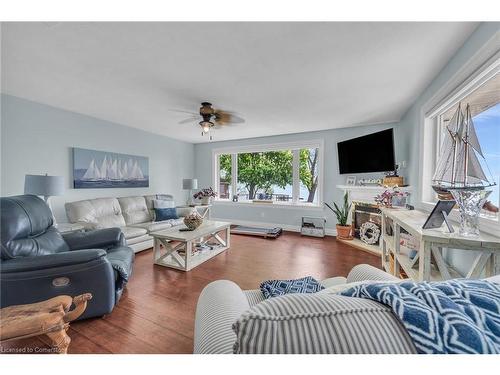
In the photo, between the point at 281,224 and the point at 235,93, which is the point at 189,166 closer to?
the point at 281,224

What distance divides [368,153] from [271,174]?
2219mm

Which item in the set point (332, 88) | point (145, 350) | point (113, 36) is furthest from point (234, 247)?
point (113, 36)

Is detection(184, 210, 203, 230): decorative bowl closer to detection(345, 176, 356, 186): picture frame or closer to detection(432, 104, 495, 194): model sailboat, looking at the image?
detection(432, 104, 495, 194): model sailboat

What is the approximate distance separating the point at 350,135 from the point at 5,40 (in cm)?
462

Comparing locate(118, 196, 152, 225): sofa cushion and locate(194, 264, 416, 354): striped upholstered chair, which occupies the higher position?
locate(194, 264, 416, 354): striped upholstered chair

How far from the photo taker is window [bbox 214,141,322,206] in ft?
15.2

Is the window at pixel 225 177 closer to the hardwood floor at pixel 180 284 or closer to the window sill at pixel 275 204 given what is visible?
the window sill at pixel 275 204

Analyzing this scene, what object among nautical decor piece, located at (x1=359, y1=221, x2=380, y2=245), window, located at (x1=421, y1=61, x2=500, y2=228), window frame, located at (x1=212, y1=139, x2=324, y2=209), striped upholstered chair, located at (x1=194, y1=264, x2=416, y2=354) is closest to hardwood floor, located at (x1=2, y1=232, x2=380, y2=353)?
nautical decor piece, located at (x1=359, y1=221, x2=380, y2=245)

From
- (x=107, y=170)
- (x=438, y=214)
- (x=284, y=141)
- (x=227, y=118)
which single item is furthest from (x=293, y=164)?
(x=107, y=170)

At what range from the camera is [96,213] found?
125 inches

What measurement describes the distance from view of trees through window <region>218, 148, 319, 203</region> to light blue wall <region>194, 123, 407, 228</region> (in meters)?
0.26

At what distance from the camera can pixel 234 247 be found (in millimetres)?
3502

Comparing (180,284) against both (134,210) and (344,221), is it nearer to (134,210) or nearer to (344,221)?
(134,210)

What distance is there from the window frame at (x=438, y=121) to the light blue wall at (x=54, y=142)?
15.5 ft
